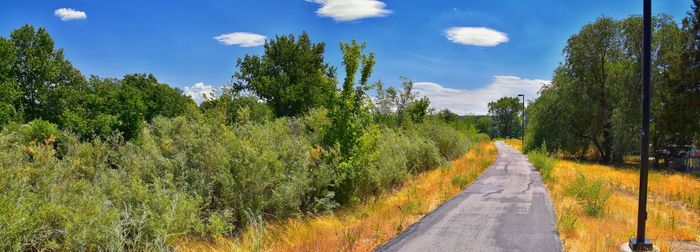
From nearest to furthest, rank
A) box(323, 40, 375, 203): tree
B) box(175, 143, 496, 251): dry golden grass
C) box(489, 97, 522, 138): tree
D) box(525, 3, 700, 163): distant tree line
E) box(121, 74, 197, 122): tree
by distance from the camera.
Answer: box(175, 143, 496, 251): dry golden grass < box(323, 40, 375, 203): tree < box(525, 3, 700, 163): distant tree line < box(121, 74, 197, 122): tree < box(489, 97, 522, 138): tree

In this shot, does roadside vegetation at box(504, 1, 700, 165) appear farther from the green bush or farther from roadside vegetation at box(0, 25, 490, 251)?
the green bush

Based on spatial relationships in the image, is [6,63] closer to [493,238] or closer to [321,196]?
[321,196]

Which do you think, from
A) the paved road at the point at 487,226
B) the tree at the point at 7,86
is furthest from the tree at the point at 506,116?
the paved road at the point at 487,226

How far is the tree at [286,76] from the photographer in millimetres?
51750

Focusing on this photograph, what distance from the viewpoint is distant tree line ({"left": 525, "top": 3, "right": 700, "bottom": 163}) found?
99.3 ft

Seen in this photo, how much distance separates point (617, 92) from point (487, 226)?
34.3 m

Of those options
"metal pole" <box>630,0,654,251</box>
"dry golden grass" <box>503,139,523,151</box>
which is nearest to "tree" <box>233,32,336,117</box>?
"dry golden grass" <box>503,139,523,151</box>

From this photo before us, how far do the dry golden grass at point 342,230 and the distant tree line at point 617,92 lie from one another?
25.8 m

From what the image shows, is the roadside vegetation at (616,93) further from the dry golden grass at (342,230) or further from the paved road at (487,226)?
the dry golden grass at (342,230)

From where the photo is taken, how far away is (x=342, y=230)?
8.45m

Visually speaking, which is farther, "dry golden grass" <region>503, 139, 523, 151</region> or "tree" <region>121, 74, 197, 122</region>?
"tree" <region>121, 74, 197, 122</region>

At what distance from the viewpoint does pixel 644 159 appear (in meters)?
7.30

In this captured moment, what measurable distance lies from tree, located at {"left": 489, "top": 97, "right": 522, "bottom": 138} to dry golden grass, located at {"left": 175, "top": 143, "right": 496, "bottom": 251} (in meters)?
152

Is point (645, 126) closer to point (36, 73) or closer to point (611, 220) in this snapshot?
point (611, 220)
